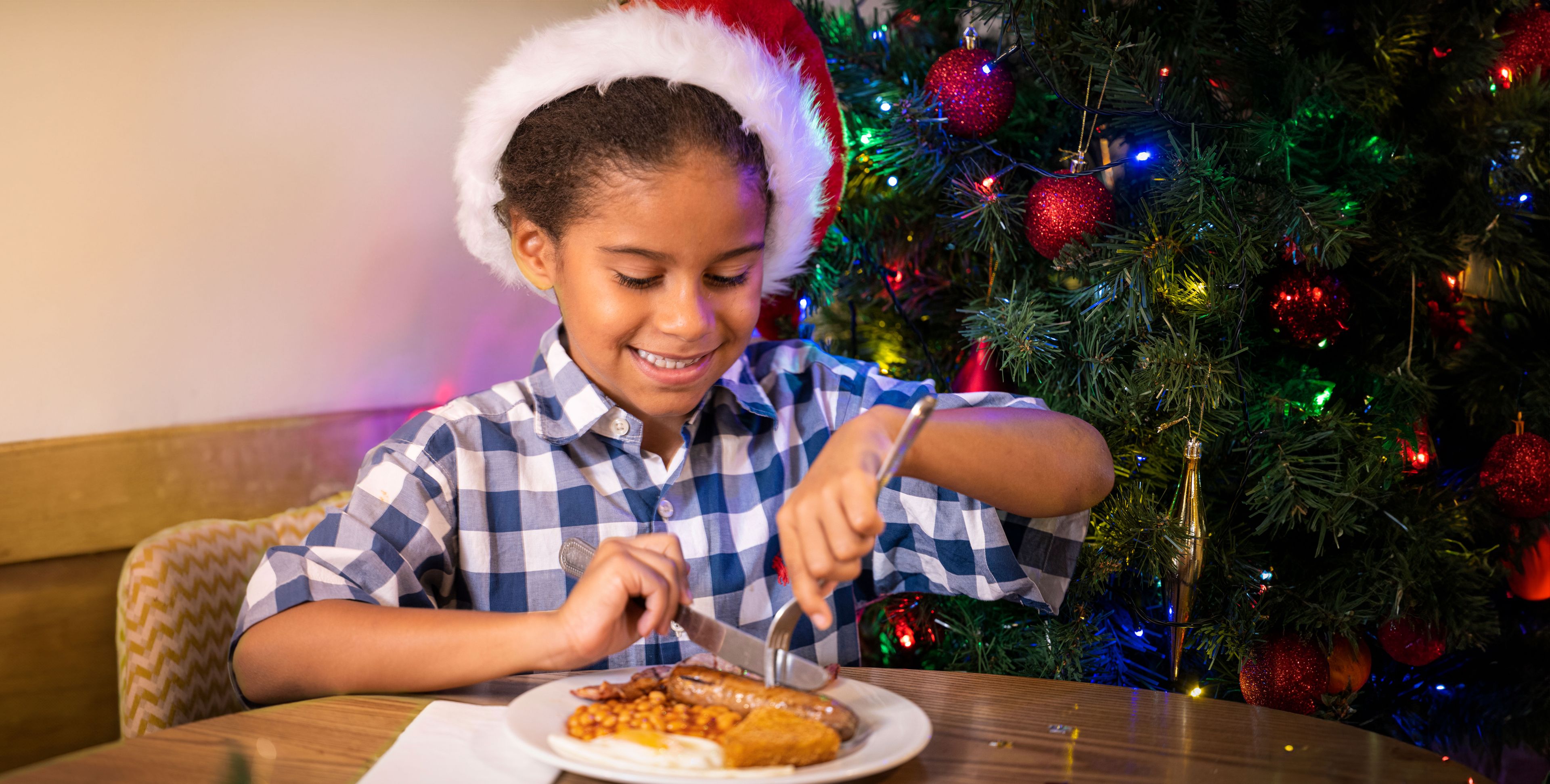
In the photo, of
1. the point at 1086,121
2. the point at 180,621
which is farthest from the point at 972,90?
the point at 180,621

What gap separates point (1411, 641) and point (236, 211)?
1.64 metres

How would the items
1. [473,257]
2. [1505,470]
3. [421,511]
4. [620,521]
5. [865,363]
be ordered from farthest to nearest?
1. [473,257]
2. [865,363]
3. [1505,470]
4. [620,521]
5. [421,511]

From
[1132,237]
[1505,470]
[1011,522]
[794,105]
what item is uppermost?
[794,105]

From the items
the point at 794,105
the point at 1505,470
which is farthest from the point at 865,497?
the point at 1505,470

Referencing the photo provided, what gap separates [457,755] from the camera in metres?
0.64

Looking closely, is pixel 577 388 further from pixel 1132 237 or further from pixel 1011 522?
pixel 1132 237

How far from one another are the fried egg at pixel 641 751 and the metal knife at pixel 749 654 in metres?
0.12

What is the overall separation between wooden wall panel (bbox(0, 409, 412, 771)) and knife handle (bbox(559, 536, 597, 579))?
70cm

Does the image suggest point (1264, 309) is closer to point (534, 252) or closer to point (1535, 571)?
point (1535, 571)

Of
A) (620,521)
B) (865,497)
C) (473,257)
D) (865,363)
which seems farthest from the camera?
(473,257)

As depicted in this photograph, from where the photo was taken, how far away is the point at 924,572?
3.80 ft

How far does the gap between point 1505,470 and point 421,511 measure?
4.08ft

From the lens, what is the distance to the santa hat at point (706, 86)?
3.37 feet

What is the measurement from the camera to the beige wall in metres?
1.24
